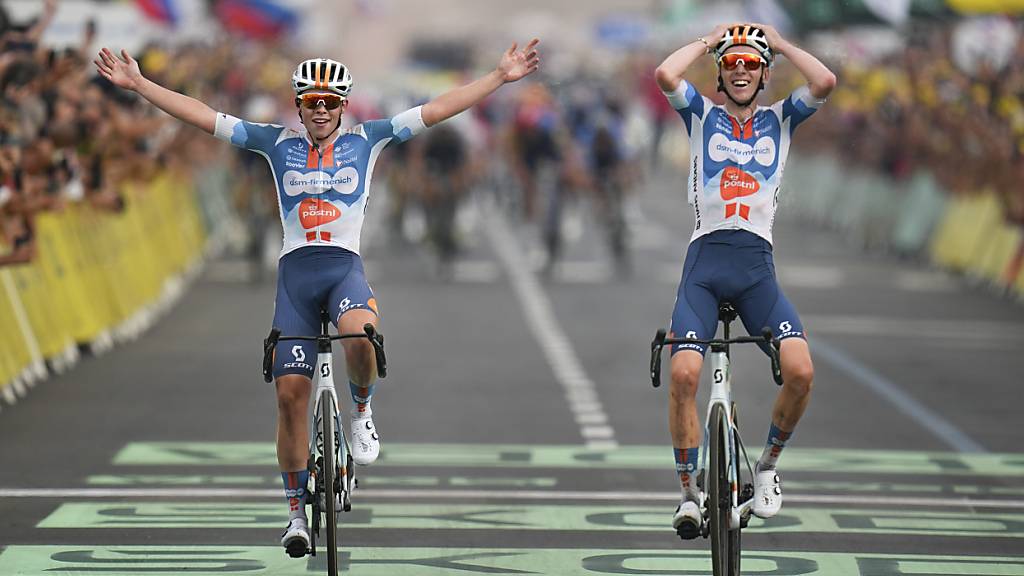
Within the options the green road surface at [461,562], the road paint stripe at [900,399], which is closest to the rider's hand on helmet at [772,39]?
the green road surface at [461,562]

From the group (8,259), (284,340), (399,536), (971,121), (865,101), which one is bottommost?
(399,536)

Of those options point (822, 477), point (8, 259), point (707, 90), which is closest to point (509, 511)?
point (822, 477)

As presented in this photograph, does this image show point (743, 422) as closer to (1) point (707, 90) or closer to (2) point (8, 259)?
(2) point (8, 259)

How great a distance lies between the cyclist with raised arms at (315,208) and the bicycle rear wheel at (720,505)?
150 centimetres

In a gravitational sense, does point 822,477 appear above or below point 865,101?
below

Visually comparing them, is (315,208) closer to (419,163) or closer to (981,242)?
(981,242)

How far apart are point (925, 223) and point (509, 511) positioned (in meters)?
20.6

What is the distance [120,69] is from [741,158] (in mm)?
2699

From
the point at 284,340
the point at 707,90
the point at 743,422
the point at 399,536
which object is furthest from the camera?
the point at 707,90

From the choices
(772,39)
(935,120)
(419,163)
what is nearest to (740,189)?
(772,39)

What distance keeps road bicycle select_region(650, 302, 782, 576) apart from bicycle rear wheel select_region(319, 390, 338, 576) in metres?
1.33

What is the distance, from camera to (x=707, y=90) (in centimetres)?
3584

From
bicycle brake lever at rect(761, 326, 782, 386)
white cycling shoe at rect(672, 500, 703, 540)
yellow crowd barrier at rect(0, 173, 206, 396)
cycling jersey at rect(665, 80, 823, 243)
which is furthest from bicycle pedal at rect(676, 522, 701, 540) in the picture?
yellow crowd barrier at rect(0, 173, 206, 396)

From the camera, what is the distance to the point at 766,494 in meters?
9.01
